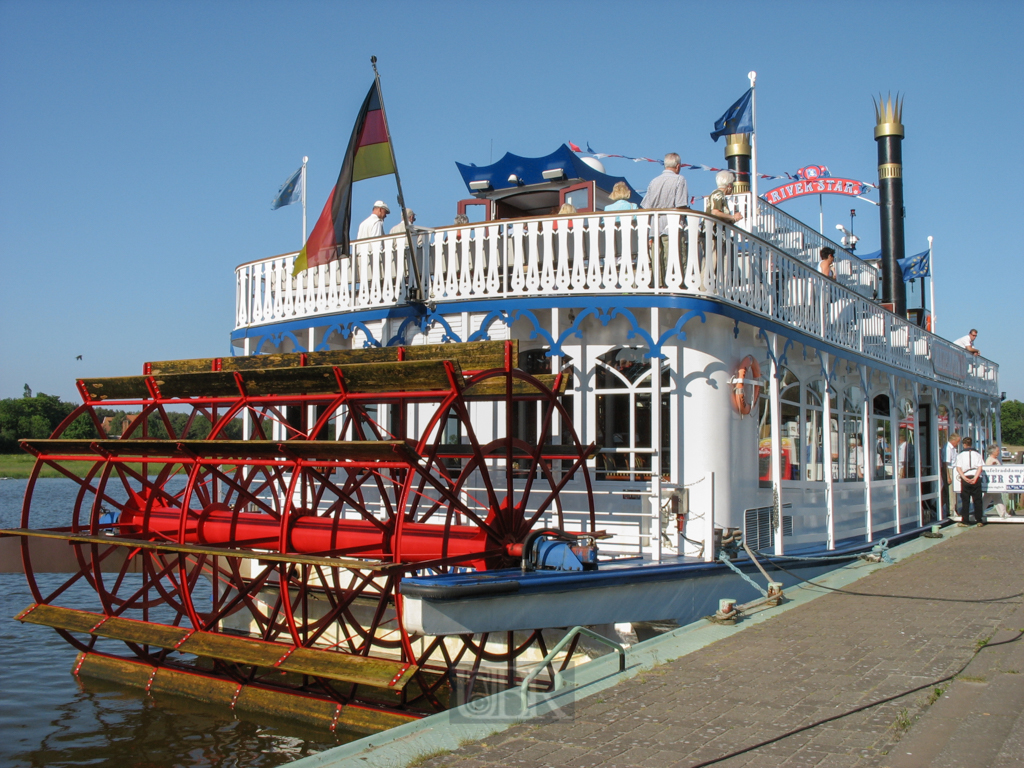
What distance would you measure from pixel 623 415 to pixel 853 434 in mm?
4842

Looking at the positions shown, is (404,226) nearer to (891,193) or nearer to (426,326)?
(426,326)

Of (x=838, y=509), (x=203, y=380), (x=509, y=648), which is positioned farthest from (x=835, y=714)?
(x=838, y=509)

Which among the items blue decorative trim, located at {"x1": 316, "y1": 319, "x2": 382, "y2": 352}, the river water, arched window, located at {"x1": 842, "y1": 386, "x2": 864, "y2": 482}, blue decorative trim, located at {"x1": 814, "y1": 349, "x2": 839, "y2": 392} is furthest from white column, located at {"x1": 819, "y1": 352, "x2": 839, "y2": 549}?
the river water

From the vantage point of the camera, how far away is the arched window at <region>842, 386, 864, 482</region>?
1242 centimetres

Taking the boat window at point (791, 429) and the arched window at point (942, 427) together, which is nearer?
the boat window at point (791, 429)

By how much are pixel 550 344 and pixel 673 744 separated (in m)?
4.89

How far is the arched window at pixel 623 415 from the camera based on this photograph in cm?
898

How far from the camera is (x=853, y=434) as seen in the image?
13.0m

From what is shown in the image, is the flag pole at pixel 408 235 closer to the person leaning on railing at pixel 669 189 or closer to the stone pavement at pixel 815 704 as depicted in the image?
the person leaning on railing at pixel 669 189

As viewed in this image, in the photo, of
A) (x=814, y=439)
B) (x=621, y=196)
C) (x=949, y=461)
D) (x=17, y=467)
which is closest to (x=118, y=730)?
(x=621, y=196)

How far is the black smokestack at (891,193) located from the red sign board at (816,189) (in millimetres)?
1804

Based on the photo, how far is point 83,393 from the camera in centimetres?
949

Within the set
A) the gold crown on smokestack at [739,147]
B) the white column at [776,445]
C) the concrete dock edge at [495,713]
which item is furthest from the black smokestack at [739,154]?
the concrete dock edge at [495,713]

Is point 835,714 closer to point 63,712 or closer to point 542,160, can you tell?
point 63,712
